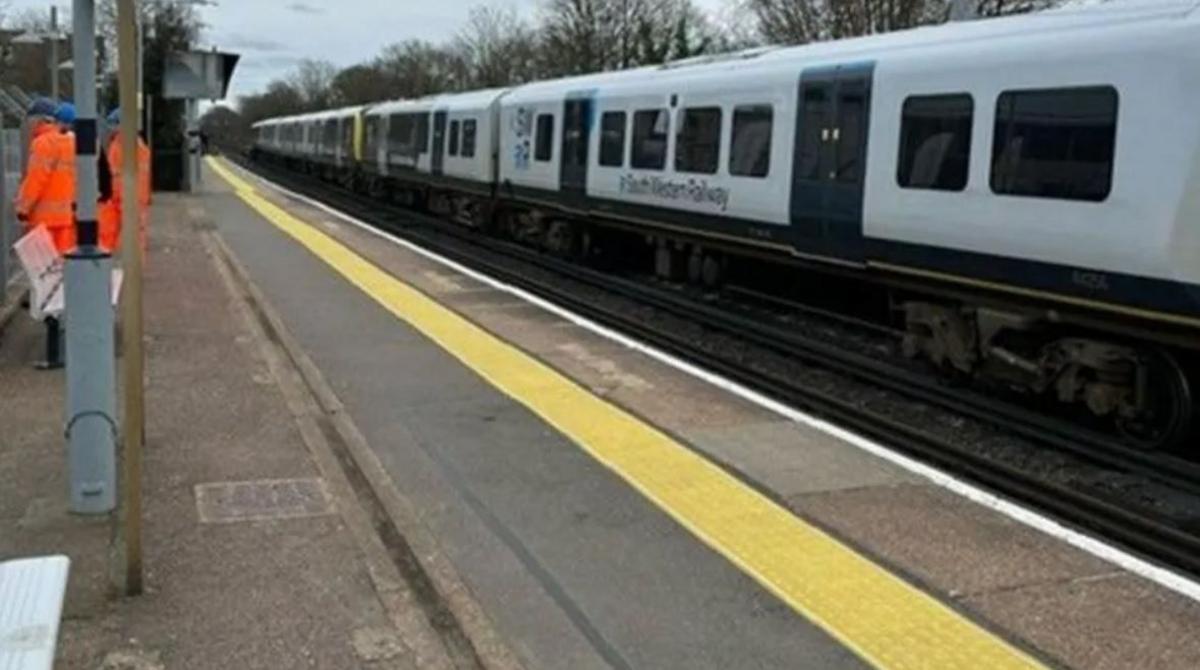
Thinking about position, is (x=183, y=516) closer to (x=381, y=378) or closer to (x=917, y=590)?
(x=917, y=590)

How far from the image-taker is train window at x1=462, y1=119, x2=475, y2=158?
79.1 feet

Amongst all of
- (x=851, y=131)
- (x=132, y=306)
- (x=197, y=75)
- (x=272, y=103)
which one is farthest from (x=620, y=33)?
(x=272, y=103)

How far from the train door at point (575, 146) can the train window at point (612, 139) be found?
55 cm

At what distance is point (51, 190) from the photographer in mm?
9703

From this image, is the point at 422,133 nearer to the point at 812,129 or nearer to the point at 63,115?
the point at 812,129

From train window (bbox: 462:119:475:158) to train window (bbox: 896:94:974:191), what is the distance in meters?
14.8

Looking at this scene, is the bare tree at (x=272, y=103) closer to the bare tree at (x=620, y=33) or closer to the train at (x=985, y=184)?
the bare tree at (x=620, y=33)

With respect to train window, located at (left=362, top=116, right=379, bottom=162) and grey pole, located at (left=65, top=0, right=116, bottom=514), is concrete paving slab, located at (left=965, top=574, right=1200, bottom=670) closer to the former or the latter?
grey pole, located at (left=65, top=0, right=116, bottom=514)

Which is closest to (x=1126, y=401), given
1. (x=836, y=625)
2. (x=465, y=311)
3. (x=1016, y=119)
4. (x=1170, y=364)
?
(x=1170, y=364)

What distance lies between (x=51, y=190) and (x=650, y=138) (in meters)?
7.73

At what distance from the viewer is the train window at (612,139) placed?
16.5 meters

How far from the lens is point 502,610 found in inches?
201

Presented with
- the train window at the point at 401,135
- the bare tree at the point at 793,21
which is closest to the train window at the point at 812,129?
the train window at the point at 401,135

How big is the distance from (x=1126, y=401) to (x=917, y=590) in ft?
12.3
